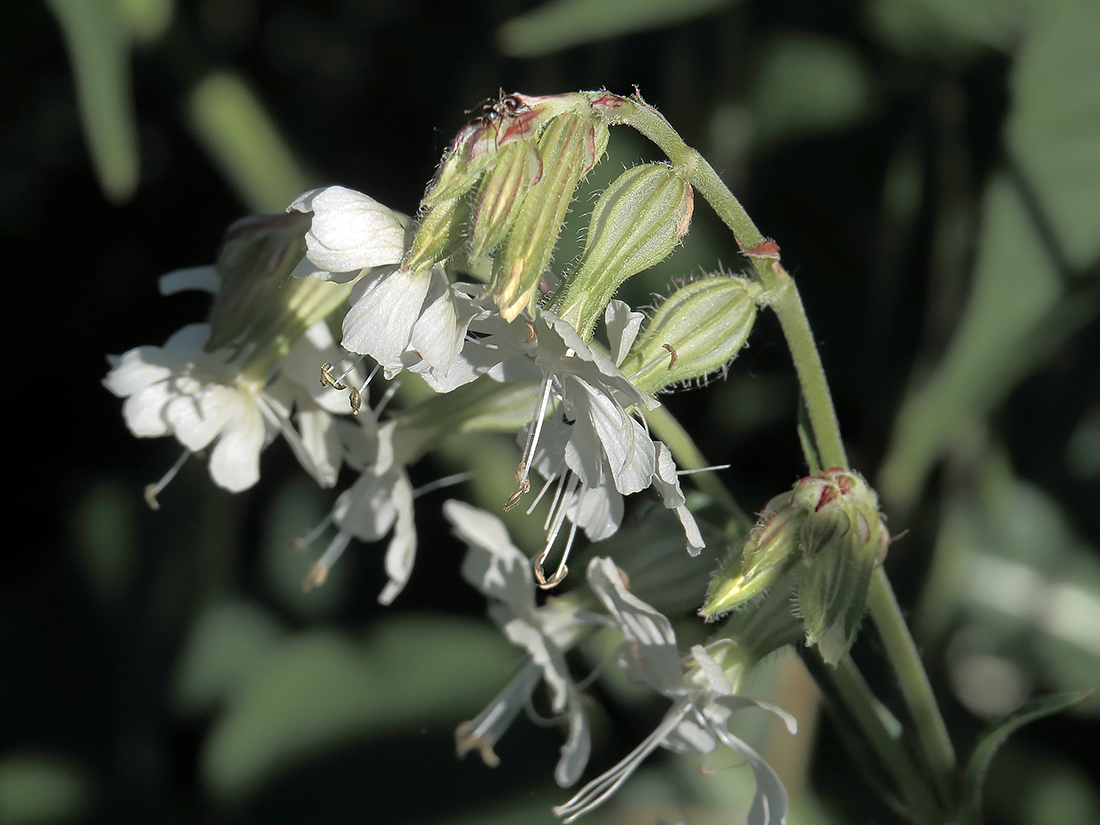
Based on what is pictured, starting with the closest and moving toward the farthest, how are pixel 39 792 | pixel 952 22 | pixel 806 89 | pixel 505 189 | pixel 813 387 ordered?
1. pixel 505 189
2. pixel 813 387
3. pixel 952 22
4. pixel 806 89
5. pixel 39 792

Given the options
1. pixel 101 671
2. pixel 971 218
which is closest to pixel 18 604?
pixel 101 671

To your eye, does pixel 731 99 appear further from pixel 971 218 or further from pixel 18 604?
pixel 18 604

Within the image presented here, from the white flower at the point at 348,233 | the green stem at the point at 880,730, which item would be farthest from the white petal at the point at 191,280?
the green stem at the point at 880,730

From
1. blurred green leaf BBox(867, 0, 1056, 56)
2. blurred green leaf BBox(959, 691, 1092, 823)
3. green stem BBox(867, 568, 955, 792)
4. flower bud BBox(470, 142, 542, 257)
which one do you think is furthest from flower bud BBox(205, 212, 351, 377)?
blurred green leaf BBox(867, 0, 1056, 56)

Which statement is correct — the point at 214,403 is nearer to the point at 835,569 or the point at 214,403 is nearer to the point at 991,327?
the point at 835,569

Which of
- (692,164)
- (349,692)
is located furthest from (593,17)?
(349,692)

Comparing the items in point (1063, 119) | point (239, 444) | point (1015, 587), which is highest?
point (1063, 119)
